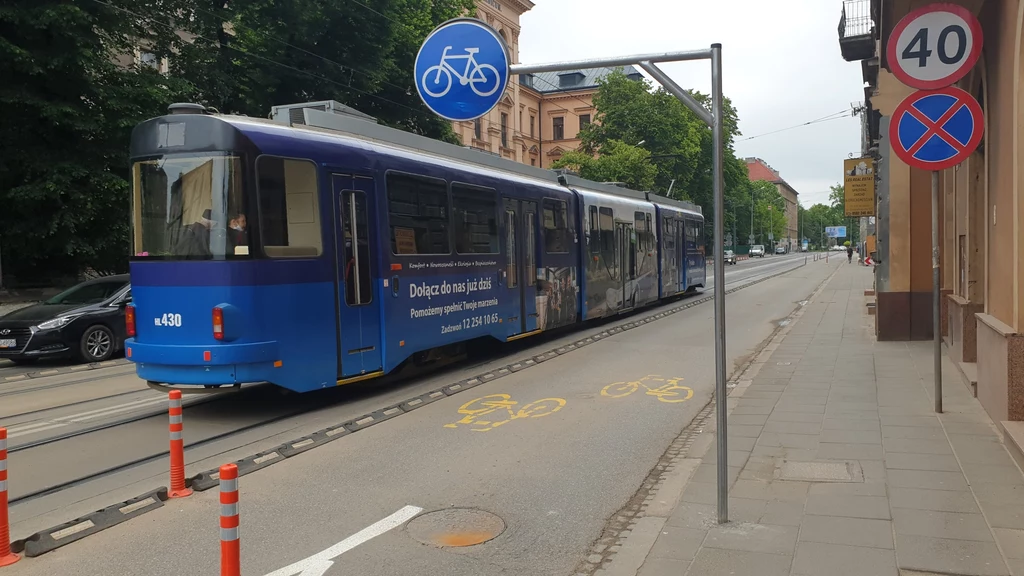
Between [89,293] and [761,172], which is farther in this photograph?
[761,172]

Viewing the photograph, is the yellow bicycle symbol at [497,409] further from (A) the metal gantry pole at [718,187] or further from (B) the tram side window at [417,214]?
(A) the metal gantry pole at [718,187]

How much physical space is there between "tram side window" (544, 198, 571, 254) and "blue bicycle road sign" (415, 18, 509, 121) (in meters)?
7.61

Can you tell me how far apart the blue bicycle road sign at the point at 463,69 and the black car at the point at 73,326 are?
9653 millimetres

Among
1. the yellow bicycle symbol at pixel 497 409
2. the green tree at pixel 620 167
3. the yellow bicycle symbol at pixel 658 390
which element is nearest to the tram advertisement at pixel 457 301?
the yellow bicycle symbol at pixel 497 409

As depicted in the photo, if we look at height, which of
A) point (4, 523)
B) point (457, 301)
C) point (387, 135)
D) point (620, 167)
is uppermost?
point (620, 167)

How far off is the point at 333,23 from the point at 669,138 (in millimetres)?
34567

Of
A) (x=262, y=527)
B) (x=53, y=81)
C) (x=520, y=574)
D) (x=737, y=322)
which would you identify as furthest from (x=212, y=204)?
(x=737, y=322)

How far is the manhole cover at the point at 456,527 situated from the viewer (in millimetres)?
4977

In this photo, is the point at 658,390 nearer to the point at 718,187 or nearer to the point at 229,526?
the point at 718,187

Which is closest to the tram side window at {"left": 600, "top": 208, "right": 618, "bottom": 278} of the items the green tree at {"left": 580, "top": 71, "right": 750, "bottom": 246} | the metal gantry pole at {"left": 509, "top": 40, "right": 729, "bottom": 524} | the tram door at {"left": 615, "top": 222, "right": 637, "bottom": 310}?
the tram door at {"left": 615, "top": 222, "right": 637, "bottom": 310}

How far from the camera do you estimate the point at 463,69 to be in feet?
23.6

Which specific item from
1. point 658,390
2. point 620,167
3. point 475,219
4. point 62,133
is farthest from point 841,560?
point 620,167

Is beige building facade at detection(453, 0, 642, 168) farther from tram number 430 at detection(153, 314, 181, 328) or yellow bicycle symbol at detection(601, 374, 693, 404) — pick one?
tram number 430 at detection(153, 314, 181, 328)

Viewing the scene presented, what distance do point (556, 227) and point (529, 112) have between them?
56791 mm
